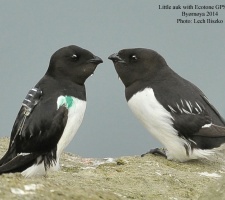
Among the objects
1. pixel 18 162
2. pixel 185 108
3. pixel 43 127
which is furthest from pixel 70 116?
pixel 185 108

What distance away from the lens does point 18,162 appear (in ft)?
22.0

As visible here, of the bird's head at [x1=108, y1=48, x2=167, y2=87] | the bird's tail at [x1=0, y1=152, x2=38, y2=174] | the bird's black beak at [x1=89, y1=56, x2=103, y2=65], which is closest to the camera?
the bird's tail at [x1=0, y1=152, x2=38, y2=174]

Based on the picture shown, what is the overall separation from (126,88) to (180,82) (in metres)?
0.75

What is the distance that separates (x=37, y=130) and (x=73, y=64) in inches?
43.5

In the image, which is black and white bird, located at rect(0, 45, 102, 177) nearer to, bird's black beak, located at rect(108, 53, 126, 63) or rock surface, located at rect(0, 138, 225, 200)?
rock surface, located at rect(0, 138, 225, 200)

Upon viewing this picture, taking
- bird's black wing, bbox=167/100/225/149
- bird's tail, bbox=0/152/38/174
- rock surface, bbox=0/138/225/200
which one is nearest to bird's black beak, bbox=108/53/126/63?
bird's black wing, bbox=167/100/225/149

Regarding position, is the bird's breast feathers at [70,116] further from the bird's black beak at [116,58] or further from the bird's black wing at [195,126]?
the bird's black beak at [116,58]

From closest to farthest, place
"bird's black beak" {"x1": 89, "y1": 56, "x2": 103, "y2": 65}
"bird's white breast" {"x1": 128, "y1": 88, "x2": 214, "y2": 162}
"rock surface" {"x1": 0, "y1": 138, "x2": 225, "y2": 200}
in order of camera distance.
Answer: "rock surface" {"x1": 0, "y1": 138, "x2": 225, "y2": 200}, "bird's black beak" {"x1": 89, "y1": 56, "x2": 103, "y2": 65}, "bird's white breast" {"x1": 128, "y1": 88, "x2": 214, "y2": 162}

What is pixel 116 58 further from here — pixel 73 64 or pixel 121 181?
pixel 121 181

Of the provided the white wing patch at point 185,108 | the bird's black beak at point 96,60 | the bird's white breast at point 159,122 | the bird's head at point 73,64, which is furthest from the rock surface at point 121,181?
the bird's black beak at point 96,60

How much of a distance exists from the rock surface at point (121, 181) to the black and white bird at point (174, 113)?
25cm

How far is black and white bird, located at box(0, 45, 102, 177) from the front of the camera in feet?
22.1

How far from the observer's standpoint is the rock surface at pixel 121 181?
4.16m

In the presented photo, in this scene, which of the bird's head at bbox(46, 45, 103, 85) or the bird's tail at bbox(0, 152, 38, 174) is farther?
the bird's head at bbox(46, 45, 103, 85)
